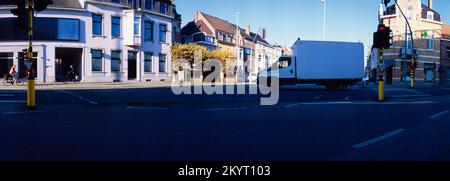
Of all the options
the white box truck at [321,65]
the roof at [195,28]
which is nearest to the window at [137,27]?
the white box truck at [321,65]

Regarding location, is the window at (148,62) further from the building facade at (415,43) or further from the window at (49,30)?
the building facade at (415,43)

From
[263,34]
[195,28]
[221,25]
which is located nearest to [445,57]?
[221,25]

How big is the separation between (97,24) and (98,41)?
1713 mm

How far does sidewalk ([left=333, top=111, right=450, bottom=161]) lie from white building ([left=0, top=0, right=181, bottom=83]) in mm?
30847

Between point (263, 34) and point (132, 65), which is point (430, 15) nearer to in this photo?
point (132, 65)

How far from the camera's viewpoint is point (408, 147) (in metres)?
5.39

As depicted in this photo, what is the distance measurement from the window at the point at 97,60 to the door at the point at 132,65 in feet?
10.4

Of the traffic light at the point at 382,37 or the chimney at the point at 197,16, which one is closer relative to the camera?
the traffic light at the point at 382,37

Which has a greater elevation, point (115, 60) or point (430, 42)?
point (430, 42)

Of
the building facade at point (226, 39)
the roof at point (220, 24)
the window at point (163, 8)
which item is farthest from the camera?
the roof at point (220, 24)

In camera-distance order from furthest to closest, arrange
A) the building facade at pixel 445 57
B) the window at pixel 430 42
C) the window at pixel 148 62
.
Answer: the building facade at pixel 445 57 → the window at pixel 430 42 → the window at pixel 148 62

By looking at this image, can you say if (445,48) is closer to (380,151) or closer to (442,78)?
(442,78)

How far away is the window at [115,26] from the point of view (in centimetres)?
3683
